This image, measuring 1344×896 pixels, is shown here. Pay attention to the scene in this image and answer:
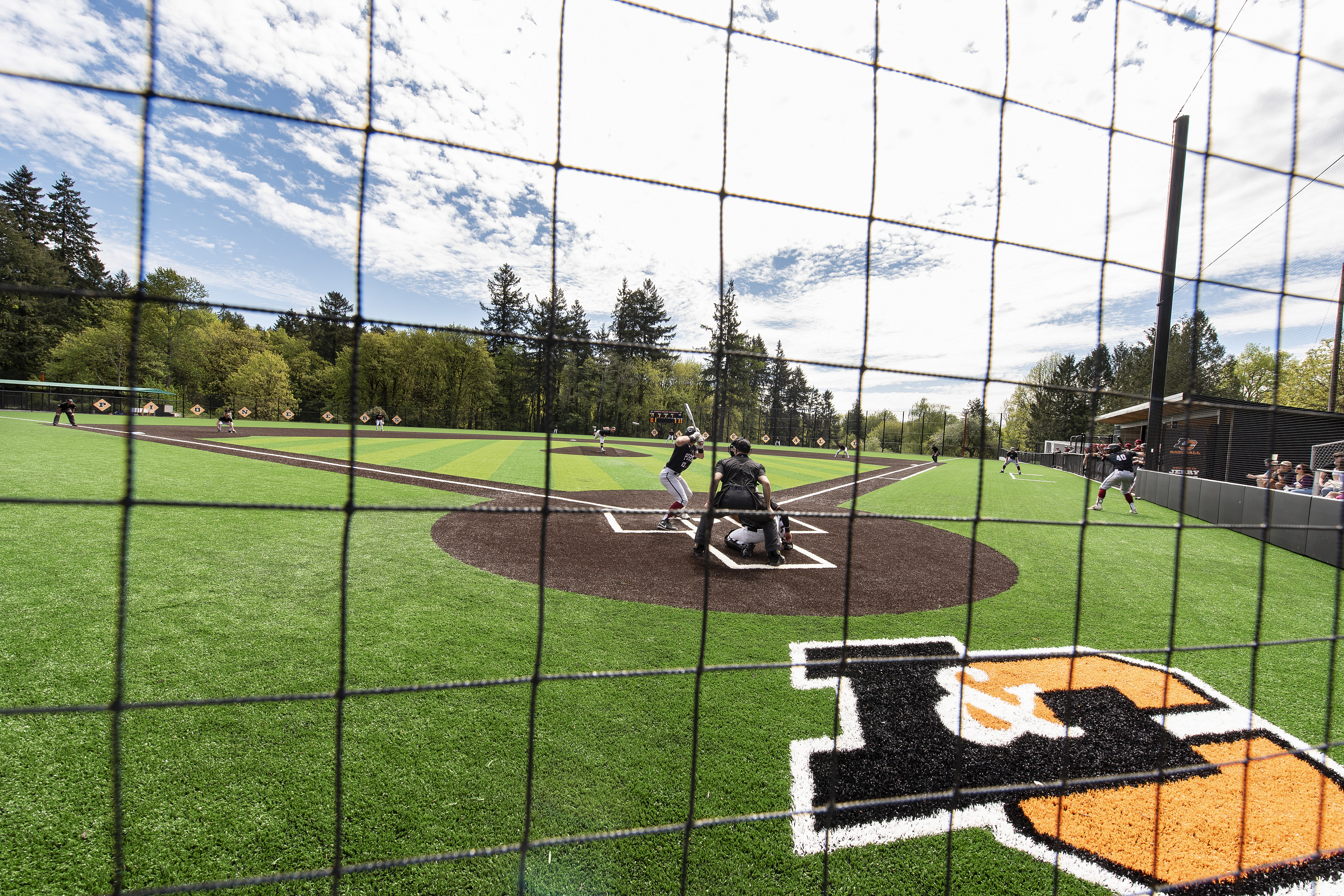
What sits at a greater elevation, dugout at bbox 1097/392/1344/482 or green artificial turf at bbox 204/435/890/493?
dugout at bbox 1097/392/1344/482

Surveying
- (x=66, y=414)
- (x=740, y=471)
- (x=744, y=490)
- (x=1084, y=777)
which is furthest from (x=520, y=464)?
(x=66, y=414)

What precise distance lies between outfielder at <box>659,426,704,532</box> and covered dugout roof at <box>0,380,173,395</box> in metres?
5.31

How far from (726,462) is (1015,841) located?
13.4 feet

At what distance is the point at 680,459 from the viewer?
817cm

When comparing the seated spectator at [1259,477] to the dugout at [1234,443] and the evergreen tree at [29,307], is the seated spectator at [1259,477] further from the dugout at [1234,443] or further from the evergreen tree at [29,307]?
the evergreen tree at [29,307]

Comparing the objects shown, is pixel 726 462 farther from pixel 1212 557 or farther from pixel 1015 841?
pixel 1212 557

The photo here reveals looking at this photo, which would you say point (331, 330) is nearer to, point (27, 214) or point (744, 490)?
point (27, 214)

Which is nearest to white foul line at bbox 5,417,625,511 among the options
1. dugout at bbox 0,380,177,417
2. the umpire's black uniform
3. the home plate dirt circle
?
the home plate dirt circle

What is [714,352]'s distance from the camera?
1902 mm

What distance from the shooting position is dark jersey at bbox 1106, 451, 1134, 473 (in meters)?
11.1

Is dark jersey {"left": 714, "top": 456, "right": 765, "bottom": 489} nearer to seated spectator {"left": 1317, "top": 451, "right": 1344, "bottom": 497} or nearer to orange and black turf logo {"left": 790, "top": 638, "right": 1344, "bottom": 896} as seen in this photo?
orange and black turf logo {"left": 790, "top": 638, "right": 1344, "bottom": 896}

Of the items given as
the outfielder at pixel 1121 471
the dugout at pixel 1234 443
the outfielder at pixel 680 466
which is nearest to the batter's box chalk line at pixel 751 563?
the outfielder at pixel 680 466

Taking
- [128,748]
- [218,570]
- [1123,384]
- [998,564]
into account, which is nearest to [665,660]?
[128,748]

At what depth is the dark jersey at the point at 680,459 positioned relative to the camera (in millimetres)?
7882
